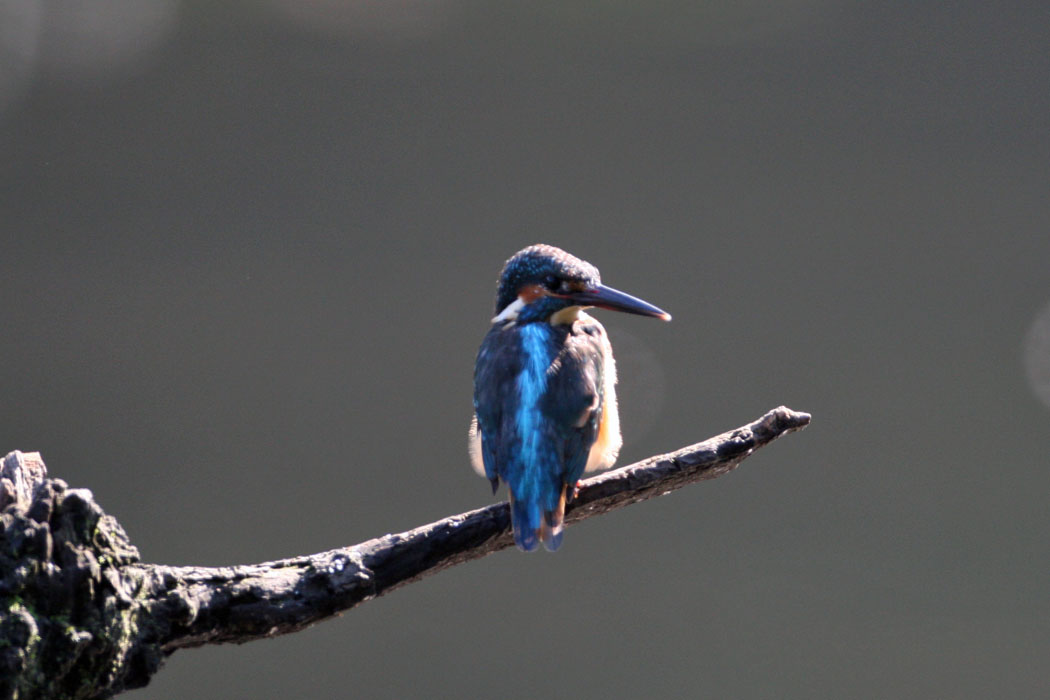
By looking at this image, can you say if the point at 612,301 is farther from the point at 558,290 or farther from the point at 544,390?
the point at 544,390

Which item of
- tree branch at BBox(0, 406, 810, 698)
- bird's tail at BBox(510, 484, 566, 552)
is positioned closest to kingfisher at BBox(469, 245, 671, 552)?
bird's tail at BBox(510, 484, 566, 552)

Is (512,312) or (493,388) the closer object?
(493,388)

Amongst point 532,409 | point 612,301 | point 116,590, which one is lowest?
point 116,590

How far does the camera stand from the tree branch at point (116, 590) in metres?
1.13

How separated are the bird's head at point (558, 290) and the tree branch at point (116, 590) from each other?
0.52 meters

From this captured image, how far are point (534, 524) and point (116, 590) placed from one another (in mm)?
597

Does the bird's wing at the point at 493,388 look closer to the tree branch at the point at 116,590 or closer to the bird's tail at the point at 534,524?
the bird's tail at the point at 534,524

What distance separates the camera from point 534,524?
154cm

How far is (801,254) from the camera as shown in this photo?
3.27 metres

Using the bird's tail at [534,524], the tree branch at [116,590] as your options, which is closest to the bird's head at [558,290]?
the bird's tail at [534,524]

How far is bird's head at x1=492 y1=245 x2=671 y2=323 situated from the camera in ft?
6.11

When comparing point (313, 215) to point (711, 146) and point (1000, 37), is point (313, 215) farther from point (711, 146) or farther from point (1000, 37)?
point (1000, 37)

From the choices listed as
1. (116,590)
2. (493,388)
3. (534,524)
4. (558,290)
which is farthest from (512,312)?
(116,590)

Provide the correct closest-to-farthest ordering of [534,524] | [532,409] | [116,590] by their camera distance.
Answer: [116,590] → [534,524] → [532,409]
